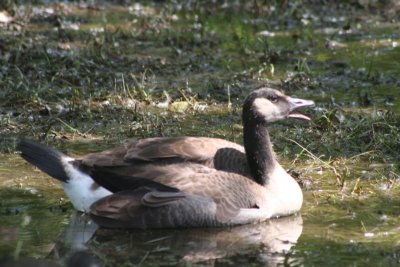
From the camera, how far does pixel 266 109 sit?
9203 millimetres

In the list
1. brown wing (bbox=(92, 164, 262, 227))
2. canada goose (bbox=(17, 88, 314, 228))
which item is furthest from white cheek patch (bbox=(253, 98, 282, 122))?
brown wing (bbox=(92, 164, 262, 227))

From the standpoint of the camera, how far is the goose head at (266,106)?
9.16 metres

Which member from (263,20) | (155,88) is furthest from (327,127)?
(263,20)

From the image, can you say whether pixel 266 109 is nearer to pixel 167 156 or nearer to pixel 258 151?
pixel 258 151

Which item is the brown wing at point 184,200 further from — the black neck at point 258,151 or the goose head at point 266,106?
the goose head at point 266,106

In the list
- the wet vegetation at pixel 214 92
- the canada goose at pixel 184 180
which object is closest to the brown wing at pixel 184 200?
the canada goose at pixel 184 180

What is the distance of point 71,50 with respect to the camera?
14195 millimetres

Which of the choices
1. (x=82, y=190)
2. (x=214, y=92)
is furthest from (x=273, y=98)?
(x=214, y=92)

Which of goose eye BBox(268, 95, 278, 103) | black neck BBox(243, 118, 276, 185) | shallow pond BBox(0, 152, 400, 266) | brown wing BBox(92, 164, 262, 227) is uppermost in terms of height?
goose eye BBox(268, 95, 278, 103)

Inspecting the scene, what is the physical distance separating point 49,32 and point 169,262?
837 cm

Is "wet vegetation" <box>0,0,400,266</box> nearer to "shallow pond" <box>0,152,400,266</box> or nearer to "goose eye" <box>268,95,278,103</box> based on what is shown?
"shallow pond" <box>0,152,400,266</box>

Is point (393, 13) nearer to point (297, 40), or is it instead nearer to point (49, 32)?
point (297, 40)

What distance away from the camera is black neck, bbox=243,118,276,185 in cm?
905

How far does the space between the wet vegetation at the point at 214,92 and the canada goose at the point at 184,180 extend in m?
0.29
